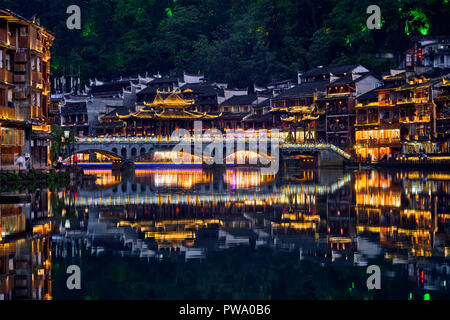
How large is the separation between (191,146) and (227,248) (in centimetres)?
9337

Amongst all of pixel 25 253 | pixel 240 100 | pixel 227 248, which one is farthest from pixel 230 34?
pixel 25 253

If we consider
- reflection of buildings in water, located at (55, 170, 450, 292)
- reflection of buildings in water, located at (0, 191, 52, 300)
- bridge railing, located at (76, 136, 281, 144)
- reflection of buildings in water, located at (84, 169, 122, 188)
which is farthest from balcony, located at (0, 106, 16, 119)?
bridge railing, located at (76, 136, 281, 144)

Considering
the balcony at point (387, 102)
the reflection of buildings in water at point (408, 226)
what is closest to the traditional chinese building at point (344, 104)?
the balcony at point (387, 102)

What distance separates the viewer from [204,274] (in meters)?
20.4

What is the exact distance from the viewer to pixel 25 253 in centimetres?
2316

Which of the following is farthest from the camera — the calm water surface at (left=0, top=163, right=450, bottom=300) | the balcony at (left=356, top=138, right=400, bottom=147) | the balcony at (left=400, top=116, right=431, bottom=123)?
the balcony at (left=356, top=138, right=400, bottom=147)

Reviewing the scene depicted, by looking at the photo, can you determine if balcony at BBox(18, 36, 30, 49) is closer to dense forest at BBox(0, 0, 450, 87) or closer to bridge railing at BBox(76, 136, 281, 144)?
bridge railing at BBox(76, 136, 281, 144)

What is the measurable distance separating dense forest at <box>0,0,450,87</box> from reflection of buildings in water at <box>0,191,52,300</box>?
99.8 meters

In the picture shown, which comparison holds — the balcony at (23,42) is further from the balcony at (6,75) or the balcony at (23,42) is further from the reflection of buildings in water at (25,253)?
the reflection of buildings in water at (25,253)

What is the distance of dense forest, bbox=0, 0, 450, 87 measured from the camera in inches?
5037

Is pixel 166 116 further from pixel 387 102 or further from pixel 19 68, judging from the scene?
pixel 19 68

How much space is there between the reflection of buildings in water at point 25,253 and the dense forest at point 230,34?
99760 millimetres

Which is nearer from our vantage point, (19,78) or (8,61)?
(8,61)

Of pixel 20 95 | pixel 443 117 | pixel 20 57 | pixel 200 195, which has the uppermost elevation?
pixel 20 57
